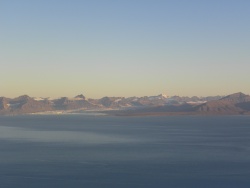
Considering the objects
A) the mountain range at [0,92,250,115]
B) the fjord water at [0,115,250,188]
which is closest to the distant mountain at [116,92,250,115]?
the mountain range at [0,92,250,115]

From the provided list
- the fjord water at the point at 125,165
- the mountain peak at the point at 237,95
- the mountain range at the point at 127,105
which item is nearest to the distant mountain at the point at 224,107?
the mountain range at the point at 127,105

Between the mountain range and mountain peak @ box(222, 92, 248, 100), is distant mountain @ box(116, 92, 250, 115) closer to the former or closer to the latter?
the mountain range

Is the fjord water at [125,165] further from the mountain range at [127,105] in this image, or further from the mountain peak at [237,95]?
the mountain peak at [237,95]

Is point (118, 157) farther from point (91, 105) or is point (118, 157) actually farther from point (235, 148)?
point (91, 105)

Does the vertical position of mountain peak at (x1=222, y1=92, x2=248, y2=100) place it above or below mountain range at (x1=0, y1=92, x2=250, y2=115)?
above

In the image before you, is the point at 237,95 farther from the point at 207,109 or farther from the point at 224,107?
the point at 207,109

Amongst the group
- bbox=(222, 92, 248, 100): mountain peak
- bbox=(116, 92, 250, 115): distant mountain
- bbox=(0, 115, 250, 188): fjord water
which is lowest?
bbox=(0, 115, 250, 188): fjord water

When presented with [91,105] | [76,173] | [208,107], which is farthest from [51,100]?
[76,173]

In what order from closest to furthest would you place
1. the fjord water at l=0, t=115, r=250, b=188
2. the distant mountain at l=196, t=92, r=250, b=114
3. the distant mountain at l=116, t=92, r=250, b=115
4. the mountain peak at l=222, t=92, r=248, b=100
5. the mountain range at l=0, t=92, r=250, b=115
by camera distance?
the fjord water at l=0, t=115, r=250, b=188 < the distant mountain at l=116, t=92, r=250, b=115 < the distant mountain at l=196, t=92, r=250, b=114 < the mountain range at l=0, t=92, r=250, b=115 < the mountain peak at l=222, t=92, r=248, b=100
